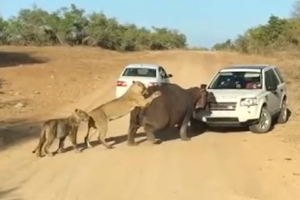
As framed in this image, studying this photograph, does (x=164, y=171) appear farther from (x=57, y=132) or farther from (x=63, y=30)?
(x=63, y=30)

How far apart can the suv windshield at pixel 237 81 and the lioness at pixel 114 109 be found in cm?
310

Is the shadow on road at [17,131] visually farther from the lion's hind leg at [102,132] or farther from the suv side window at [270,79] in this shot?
the suv side window at [270,79]

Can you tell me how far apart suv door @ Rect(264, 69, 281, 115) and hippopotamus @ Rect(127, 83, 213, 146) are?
213 centimetres

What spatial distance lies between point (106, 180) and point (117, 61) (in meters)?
37.4

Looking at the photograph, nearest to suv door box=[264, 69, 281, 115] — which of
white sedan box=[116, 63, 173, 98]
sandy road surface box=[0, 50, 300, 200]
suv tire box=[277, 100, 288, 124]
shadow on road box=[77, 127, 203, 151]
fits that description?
suv tire box=[277, 100, 288, 124]

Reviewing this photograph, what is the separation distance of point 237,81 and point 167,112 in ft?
10.7

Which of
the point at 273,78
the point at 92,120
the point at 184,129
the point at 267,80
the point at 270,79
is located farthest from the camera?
the point at 273,78

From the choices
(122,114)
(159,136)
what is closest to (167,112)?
(122,114)

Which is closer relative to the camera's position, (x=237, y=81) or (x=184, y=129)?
(x=184, y=129)

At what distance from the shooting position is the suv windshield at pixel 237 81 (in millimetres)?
19594

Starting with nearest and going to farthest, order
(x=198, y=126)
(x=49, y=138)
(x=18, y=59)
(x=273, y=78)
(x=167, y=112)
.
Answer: (x=49, y=138)
(x=167, y=112)
(x=198, y=126)
(x=273, y=78)
(x=18, y=59)

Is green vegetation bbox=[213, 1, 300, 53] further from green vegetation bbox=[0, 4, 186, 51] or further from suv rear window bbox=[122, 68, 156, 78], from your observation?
suv rear window bbox=[122, 68, 156, 78]

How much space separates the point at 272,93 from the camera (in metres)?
19.8

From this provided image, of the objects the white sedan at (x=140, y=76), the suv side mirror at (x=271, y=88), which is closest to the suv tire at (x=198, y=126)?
the suv side mirror at (x=271, y=88)
